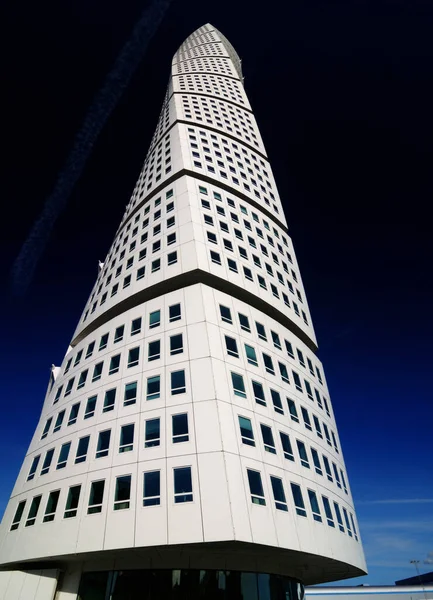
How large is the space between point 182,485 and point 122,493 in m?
3.12

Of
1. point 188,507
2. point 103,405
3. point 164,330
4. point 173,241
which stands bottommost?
point 188,507

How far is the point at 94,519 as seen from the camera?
17469 millimetres

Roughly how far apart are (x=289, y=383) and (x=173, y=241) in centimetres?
1392

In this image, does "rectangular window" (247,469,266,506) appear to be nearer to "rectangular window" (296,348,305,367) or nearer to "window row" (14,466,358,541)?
"window row" (14,466,358,541)

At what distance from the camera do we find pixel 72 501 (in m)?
18.9

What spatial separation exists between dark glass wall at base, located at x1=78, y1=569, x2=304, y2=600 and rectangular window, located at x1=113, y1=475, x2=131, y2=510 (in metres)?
3.44

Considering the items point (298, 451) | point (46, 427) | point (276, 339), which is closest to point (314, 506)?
point (298, 451)

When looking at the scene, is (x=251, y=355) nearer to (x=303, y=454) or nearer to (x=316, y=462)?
(x=303, y=454)

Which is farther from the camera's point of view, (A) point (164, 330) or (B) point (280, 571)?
(A) point (164, 330)

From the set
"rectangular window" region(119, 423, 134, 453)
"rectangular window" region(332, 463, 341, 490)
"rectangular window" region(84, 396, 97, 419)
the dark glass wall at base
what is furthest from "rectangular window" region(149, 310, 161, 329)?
"rectangular window" region(332, 463, 341, 490)

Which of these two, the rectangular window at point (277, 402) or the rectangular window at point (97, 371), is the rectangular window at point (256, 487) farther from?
the rectangular window at point (97, 371)

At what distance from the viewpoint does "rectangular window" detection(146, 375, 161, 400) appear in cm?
2073

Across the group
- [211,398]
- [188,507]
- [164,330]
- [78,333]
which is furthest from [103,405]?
[78,333]

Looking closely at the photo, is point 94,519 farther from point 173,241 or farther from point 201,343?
point 173,241
